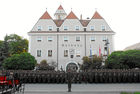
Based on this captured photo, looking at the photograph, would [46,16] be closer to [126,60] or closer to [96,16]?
[96,16]

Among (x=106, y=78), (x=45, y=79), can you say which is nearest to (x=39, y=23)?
(x=45, y=79)

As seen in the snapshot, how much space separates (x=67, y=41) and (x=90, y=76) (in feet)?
55.3

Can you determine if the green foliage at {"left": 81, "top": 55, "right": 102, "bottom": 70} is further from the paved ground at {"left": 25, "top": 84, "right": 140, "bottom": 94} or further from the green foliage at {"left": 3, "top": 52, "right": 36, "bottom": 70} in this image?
the paved ground at {"left": 25, "top": 84, "right": 140, "bottom": 94}

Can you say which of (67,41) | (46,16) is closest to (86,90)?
(67,41)

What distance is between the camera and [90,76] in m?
21.9

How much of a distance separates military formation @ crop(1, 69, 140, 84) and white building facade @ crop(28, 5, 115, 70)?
14.2 metres

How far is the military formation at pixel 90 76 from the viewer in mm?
21812

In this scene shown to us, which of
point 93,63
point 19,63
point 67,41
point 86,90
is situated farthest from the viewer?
point 67,41

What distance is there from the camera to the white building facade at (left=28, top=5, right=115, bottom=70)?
37.1 meters

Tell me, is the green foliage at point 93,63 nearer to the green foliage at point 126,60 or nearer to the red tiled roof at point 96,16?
the green foliage at point 126,60

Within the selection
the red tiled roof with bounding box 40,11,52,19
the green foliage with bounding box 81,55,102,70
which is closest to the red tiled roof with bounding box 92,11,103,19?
the red tiled roof with bounding box 40,11,52,19

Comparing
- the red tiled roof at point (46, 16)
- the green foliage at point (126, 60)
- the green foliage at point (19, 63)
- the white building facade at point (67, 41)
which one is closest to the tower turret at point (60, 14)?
the red tiled roof at point (46, 16)

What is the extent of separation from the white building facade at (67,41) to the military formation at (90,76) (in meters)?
14.2

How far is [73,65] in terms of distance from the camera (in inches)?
1459
